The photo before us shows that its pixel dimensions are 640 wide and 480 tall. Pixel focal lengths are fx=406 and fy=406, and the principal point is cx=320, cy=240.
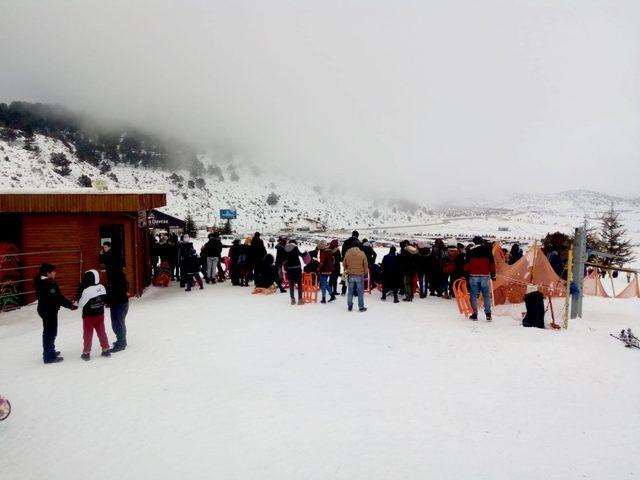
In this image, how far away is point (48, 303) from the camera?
6.33m

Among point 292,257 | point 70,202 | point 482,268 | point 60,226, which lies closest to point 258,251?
point 292,257

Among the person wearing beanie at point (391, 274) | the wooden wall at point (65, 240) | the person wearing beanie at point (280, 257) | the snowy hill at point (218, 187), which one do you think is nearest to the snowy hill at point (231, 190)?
the snowy hill at point (218, 187)

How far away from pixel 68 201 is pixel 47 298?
5462mm

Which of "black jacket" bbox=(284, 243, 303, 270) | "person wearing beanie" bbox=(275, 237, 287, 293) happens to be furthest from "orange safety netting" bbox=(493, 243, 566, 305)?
"person wearing beanie" bbox=(275, 237, 287, 293)

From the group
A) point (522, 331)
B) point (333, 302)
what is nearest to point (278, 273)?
point (333, 302)

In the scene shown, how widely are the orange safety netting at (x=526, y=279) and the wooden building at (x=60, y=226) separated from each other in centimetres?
1002

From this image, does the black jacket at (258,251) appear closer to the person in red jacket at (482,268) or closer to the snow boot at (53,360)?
the person in red jacket at (482,268)

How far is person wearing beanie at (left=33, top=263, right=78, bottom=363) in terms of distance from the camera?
6.32 m

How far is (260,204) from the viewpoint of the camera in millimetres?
111688

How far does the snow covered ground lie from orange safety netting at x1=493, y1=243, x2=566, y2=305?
1.29m

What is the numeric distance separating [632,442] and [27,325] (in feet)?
35.9

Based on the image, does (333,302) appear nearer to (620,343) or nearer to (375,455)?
(620,343)

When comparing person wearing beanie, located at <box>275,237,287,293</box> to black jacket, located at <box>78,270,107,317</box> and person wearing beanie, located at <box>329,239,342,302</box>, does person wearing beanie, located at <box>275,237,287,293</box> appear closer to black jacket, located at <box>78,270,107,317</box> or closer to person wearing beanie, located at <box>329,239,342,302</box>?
person wearing beanie, located at <box>329,239,342,302</box>

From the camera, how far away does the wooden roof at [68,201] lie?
10461mm
